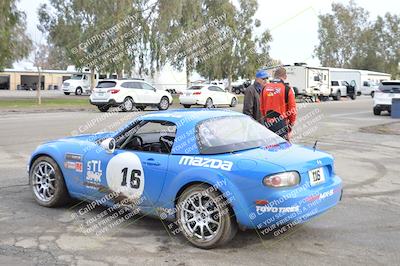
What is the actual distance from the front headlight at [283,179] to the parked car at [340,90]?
4204 cm

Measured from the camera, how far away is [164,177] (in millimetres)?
5098

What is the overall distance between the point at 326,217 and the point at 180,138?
213 cm

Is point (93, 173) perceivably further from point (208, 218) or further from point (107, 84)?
point (107, 84)

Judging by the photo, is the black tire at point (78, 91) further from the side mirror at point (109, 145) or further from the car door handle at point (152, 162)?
the car door handle at point (152, 162)

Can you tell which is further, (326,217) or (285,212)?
(326,217)

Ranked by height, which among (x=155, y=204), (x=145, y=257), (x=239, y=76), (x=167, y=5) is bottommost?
(x=145, y=257)

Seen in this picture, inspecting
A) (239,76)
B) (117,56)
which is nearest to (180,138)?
(117,56)

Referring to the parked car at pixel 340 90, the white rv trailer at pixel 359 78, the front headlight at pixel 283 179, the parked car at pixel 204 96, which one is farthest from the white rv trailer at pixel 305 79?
the front headlight at pixel 283 179

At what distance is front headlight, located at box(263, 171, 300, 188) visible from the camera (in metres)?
4.58

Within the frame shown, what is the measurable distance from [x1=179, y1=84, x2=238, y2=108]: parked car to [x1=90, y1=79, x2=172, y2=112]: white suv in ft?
8.08

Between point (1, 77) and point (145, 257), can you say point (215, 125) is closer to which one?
point (145, 257)

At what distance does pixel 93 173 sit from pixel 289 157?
2266 mm

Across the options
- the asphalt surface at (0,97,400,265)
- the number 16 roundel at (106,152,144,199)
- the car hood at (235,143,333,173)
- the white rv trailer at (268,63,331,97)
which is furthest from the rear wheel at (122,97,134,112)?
the car hood at (235,143,333,173)

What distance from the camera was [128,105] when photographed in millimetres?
25984
